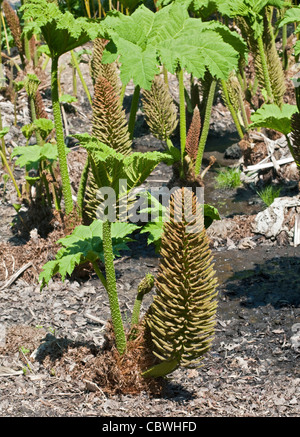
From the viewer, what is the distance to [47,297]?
438 cm

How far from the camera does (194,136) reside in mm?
5152

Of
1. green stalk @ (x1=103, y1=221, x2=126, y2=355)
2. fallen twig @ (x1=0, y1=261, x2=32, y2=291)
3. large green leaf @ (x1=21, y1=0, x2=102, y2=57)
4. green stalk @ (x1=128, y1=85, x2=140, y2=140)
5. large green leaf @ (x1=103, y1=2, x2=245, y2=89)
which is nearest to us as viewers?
green stalk @ (x1=103, y1=221, x2=126, y2=355)

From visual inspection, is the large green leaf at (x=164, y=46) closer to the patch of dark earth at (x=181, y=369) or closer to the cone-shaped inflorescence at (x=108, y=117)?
the cone-shaped inflorescence at (x=108, y=117)

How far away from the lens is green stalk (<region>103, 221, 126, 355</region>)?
9.92 feet

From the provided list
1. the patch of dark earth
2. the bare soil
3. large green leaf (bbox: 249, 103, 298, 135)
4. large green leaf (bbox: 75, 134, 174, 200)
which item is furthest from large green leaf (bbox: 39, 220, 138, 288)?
large green leaf (bbox: 249, 103, 298, 135)

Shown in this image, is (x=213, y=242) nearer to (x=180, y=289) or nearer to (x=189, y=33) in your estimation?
(x=189, y=33)

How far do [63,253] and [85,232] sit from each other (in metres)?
0.17

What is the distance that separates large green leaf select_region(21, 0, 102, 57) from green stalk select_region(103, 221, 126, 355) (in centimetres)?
142

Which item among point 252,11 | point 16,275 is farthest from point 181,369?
point 252,11

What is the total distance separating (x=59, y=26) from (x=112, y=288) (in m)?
1.66

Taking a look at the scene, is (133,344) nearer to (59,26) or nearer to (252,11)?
(59,26)

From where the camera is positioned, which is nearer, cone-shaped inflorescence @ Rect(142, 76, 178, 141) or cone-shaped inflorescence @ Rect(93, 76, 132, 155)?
cone-shaped inflorescence @ Rect(93, 76, 132, 155)

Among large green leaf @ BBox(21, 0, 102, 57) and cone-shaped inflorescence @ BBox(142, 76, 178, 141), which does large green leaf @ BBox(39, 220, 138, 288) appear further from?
cone-shaped inflorescence @ BBox(142, 76, 178, 141)

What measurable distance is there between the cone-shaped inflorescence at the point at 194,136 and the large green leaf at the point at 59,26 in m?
1.18
